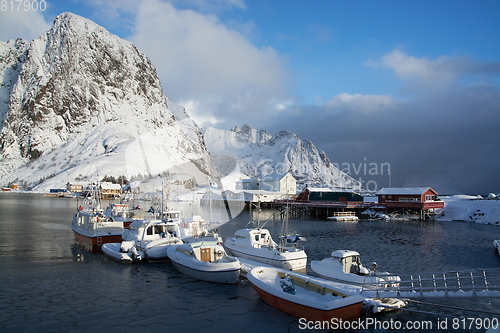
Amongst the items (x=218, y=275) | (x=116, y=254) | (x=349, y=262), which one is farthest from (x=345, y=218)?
(x=218, y=275)

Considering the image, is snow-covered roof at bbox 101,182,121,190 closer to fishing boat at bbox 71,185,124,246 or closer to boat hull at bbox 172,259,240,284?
fishing boat at bbox 71,185,124,246

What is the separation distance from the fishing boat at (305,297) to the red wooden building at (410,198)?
53184 millimetres

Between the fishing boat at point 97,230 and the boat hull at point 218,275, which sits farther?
the fishing boat at point 97,230

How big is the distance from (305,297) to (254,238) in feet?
35.7

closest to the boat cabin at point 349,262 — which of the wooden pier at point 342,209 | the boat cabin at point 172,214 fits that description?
the boat cabin at point 172,214

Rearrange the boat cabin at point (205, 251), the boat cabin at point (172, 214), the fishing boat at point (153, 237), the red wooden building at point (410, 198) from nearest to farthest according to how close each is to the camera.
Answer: the boat cabin at point (205, 251)
the fishing boat at point (153, 237)
the boat cabin at point (172, 214)
the red wooden building at point (410, 198)

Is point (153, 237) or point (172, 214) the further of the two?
point (172, 214)

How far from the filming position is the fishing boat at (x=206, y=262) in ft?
58.2

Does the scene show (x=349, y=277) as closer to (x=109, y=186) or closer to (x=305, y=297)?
(x=305, y=297)

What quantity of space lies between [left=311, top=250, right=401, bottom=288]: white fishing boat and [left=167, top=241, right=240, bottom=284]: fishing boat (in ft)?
17.1

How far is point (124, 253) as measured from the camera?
78.0 ft

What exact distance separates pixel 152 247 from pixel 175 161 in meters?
157

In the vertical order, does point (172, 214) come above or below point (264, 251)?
above

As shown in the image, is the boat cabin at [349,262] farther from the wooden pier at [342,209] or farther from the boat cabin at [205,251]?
the wooden pier at [342,209]
